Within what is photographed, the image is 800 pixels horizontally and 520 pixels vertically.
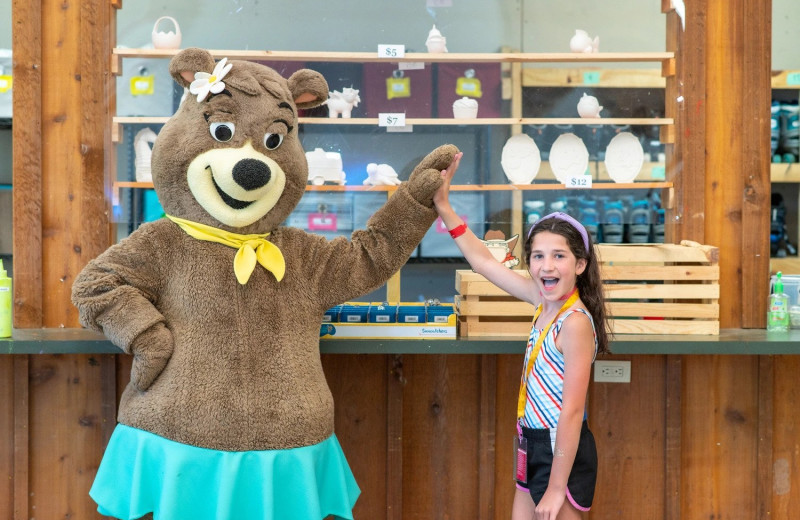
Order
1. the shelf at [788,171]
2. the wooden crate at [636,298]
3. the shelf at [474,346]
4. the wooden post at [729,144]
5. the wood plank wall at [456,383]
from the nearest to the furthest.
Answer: the shelf at [474,346] < the wooden crate at [636,298] < the wood plank wall at [456,383] < the wooden post at [729,144] < the shelf at [788,171]

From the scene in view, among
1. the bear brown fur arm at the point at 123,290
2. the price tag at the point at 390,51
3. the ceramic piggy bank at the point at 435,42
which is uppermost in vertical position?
the ceramic piggy bank at the point at 435,42

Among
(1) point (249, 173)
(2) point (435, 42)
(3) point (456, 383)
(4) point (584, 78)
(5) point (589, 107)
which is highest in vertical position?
(2) point (435, 42)

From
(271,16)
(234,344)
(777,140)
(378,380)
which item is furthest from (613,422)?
(777,140)

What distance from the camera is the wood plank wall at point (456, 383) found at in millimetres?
2498

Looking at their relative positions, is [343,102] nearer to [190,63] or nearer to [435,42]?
[435,42]

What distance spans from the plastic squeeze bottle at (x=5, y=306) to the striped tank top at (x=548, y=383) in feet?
4.60

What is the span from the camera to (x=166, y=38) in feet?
8.96

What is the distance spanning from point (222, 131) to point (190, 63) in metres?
0.19

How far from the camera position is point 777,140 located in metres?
3.84

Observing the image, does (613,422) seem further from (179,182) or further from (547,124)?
(179,182)

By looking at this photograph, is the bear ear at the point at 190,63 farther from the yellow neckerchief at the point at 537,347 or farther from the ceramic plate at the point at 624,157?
the ceramic plate at the point at 624,157

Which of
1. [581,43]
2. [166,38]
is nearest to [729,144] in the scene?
[581,43]

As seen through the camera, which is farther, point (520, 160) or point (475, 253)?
point (520, 160)

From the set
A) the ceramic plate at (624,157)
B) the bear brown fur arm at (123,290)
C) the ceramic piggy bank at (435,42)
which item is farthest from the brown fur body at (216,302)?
the ceramic plate at (624,157)
